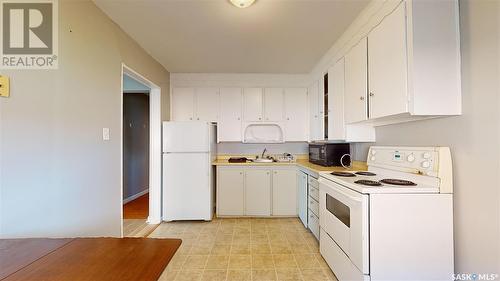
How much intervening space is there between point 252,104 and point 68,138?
267 centimetres

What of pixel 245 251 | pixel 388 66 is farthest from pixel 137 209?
pixel 388 66

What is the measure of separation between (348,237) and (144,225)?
9.26 feet

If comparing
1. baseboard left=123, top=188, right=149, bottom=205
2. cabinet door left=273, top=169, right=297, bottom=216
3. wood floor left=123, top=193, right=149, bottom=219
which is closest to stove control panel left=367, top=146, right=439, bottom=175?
cabinet door left=273, top=169, right=297, bottom=216

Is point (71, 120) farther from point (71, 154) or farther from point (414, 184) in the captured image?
point (414, 184)

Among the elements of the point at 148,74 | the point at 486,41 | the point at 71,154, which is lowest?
the point at 71,154

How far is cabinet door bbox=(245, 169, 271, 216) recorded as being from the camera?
11.5 ft

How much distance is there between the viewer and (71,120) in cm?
169

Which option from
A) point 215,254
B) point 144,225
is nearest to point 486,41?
point 215,254

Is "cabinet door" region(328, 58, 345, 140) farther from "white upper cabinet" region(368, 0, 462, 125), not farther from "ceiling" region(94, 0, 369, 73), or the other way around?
"white upper cabinet" region(368, 0, 462, 125)

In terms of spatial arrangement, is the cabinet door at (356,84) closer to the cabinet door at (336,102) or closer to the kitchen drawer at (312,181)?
the cabinet door at (336,102)

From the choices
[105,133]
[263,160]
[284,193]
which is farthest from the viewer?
[263,160]

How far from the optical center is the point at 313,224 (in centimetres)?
278

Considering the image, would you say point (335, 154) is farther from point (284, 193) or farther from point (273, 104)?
point (273, 104)

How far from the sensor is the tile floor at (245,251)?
2045 mm
